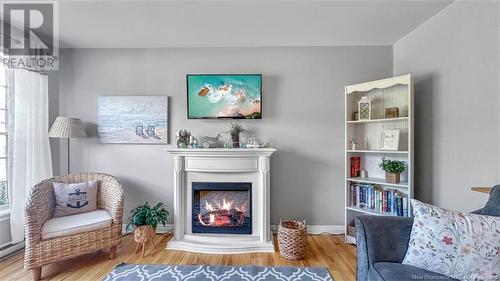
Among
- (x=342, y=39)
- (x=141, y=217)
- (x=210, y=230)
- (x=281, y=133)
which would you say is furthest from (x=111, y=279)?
(x=342, y=39)

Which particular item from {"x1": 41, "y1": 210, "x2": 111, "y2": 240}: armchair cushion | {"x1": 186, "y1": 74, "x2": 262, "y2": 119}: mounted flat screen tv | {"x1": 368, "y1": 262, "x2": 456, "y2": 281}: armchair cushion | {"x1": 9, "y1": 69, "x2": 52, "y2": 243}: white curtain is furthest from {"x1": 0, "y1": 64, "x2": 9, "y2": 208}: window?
{"x1": 368, "y1": 262, "x2": 456, "y2": 281}: armchair cushion

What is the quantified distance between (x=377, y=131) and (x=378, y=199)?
0.79 m

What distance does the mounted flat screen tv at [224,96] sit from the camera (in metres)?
2.74

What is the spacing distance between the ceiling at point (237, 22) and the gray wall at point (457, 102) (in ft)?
0.87

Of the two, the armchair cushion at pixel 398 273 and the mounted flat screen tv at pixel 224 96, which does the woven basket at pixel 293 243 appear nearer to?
the armchair cushion at pixel 398 273

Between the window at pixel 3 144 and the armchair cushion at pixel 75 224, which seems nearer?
the armchair cushion at pixel 75 224

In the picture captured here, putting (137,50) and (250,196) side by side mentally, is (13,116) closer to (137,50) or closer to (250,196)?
(137,50)

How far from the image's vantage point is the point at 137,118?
9.23 feet

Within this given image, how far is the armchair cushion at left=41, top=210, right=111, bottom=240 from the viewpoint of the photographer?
1.98m

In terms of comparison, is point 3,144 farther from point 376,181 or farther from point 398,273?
point 376,181

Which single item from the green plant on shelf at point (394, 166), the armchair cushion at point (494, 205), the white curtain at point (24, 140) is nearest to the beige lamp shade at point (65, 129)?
the white curtain at point (24, 140)

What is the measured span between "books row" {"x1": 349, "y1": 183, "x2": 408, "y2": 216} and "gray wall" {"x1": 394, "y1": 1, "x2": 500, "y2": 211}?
0.26m

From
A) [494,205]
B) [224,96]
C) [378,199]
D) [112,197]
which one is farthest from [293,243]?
[112,197]

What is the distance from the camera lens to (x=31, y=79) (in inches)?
96.7
